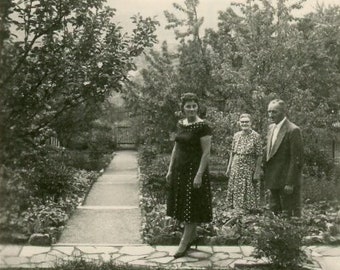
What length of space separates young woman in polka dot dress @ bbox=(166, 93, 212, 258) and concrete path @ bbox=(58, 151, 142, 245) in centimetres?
134

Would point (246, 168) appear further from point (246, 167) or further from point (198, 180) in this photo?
point (198, 180)

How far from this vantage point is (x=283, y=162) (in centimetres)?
709

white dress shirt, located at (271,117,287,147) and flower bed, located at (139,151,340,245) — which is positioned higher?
white dress shirt, located at (271,117,287,147)

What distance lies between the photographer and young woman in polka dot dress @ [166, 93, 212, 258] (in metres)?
6.36

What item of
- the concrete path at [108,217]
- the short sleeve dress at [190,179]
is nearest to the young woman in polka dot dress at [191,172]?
the short sleeve dress at [190,179]

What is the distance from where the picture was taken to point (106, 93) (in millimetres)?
5469

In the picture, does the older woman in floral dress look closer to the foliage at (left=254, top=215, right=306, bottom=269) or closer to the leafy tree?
the foliage at (left=254, top=215, right=306, bottom=269)

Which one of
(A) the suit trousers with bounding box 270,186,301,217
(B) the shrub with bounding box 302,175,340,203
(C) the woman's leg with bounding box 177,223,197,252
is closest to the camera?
(C) the woman's leg with bounding box 177,223,197,252

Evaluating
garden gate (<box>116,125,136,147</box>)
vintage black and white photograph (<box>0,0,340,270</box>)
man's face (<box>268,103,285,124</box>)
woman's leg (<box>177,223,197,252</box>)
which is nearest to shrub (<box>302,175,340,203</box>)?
vintage black and white photograph (<box>0,0,340,270</box>)

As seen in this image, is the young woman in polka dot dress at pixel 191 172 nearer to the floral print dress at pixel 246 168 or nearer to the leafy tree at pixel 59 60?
the leafy tree at pixel 59 60

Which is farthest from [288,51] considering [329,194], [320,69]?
[320,69]

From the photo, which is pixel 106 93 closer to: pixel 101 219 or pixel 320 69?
pixel 101 219

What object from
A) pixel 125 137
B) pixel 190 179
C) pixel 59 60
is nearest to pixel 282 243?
pixel 190 179

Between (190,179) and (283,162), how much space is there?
55.0 inches
